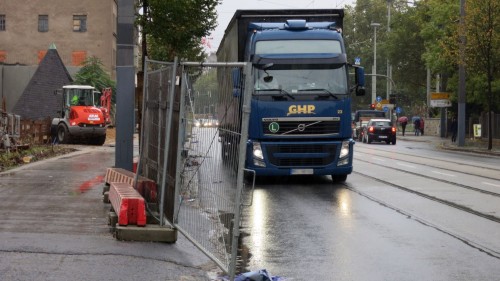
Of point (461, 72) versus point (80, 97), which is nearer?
point (80, 97)

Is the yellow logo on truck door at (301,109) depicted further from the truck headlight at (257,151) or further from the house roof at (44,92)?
the house roof at (44,92)

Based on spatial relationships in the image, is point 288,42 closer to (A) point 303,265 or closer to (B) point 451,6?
(A) point 303,265

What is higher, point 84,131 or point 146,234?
point 84,131

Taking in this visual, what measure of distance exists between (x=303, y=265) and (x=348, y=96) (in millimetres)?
9738

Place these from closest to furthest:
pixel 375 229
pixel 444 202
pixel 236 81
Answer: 1. pixel 236 81
2. pixel 375 229
3. pixel 444 202

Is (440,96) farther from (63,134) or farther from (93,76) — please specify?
(93,76)

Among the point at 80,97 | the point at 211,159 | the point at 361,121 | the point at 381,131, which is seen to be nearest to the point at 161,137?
the point at 211,159

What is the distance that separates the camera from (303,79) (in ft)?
59.3

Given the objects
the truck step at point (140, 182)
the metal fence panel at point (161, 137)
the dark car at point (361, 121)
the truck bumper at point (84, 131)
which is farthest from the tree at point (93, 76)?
the metal fence panel at point (161, 137)

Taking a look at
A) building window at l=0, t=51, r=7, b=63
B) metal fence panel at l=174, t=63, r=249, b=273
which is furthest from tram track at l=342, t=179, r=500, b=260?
building window at l=0, t=51, r=7, b=63

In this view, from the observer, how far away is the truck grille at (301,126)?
17859 millimetres

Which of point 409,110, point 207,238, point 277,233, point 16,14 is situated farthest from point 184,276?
point 409,110

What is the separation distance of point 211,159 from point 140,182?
358cm

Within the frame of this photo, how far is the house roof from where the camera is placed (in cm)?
5262
